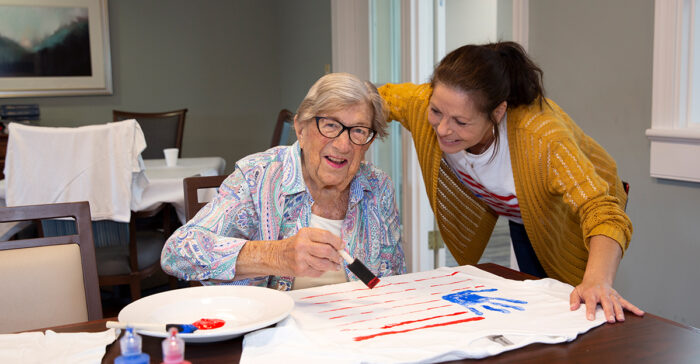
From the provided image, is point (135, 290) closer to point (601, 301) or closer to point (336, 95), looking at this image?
point (336, 95)

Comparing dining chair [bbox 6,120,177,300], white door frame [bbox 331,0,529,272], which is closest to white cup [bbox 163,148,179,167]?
dining chair [bbox 6,120,177,300]

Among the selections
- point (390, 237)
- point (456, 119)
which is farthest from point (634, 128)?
point (390, 237)

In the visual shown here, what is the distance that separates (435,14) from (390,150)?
91 cm

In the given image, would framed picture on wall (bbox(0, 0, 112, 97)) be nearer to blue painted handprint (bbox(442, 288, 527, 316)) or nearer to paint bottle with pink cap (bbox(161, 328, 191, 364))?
blue painted handprint (bbox(442, 288, 527, 316))

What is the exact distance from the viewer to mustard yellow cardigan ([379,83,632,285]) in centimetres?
133

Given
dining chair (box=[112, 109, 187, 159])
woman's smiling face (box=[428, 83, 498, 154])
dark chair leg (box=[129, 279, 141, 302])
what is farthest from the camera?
dining chair (box=[112, 109, 187, 159])

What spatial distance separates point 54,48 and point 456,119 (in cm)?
469

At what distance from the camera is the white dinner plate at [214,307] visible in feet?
3.38

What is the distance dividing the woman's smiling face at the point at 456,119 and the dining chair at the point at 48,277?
0.86 m

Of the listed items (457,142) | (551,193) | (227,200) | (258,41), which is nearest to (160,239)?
(227,200)

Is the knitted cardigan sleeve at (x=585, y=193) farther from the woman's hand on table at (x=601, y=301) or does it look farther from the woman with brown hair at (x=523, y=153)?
the woman's hand on table at (x=601, y=301)

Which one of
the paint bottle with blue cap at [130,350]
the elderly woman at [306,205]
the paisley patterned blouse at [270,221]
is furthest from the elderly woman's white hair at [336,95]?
the paint bottle with blue cap at [130,350]

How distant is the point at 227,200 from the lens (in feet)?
4.52

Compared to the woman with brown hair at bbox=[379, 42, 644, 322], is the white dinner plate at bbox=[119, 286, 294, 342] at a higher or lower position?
lower
